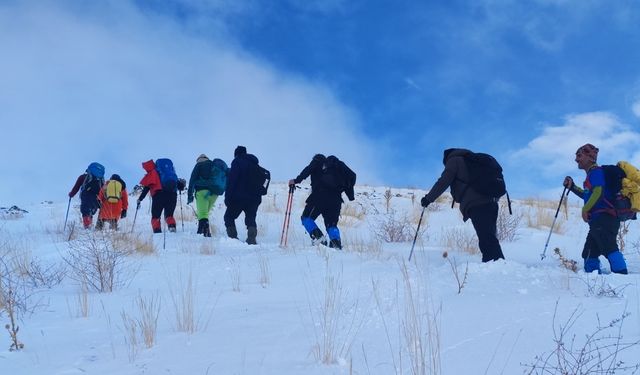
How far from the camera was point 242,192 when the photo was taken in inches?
356

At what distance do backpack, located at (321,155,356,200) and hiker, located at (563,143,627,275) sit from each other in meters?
3.20

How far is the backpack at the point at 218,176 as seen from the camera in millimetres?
10031

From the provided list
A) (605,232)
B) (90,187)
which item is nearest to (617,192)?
(605,232)

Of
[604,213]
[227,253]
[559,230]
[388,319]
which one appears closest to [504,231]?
[559,230]

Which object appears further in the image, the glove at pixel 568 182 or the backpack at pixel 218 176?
the backpack at pixel 218 176

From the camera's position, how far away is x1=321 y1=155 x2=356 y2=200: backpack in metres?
7.89

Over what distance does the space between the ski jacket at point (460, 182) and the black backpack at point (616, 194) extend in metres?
1.33

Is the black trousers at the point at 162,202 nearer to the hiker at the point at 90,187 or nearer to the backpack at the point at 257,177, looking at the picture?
the hiker at the point at 90,187

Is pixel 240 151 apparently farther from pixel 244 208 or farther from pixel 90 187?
pixel 90 187

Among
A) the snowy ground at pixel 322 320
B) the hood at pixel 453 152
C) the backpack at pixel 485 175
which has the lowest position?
the snowy ground at pixel 322 320

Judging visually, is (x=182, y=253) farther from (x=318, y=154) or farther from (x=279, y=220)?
(x=279, y=220)

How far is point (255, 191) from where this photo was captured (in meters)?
9.20

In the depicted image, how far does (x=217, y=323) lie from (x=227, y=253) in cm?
412

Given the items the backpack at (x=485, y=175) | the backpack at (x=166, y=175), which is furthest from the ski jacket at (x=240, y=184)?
the backpack at (x=485, y=175)
